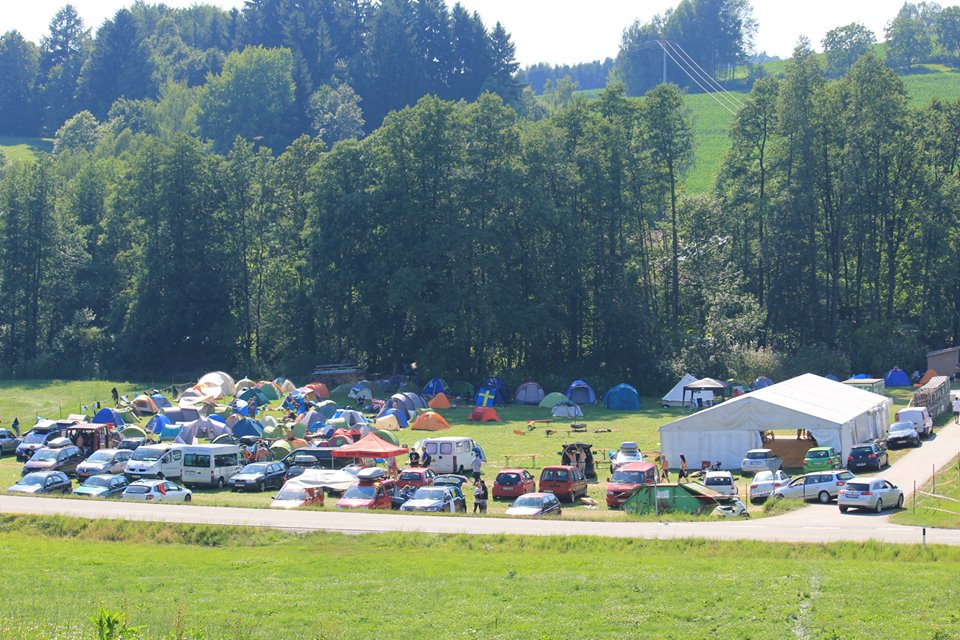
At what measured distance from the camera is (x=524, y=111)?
138500 millimetres

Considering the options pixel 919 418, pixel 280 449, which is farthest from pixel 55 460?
pixel 919 418

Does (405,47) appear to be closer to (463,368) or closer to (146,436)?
(463,368)

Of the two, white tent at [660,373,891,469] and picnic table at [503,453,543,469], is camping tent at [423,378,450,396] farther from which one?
white tent at [660,373,891,469]

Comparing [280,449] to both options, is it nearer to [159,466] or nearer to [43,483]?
[159,466]

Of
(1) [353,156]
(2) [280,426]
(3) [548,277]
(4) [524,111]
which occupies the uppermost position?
(4) [524,111]

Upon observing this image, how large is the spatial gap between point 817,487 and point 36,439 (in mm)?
28452

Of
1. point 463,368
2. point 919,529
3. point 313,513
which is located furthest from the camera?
point 463,368

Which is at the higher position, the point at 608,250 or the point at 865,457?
the point at 608,250

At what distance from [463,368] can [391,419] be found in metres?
16.7

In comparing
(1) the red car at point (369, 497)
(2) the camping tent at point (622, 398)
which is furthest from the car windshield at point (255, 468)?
(2) the camping tent at point (622, 398)

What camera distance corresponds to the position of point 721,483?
3055 cm

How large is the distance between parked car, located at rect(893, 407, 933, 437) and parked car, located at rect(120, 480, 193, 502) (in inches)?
1009

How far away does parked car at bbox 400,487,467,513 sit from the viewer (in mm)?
29141

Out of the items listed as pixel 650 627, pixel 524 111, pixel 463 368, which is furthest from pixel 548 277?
pixel 524 111
